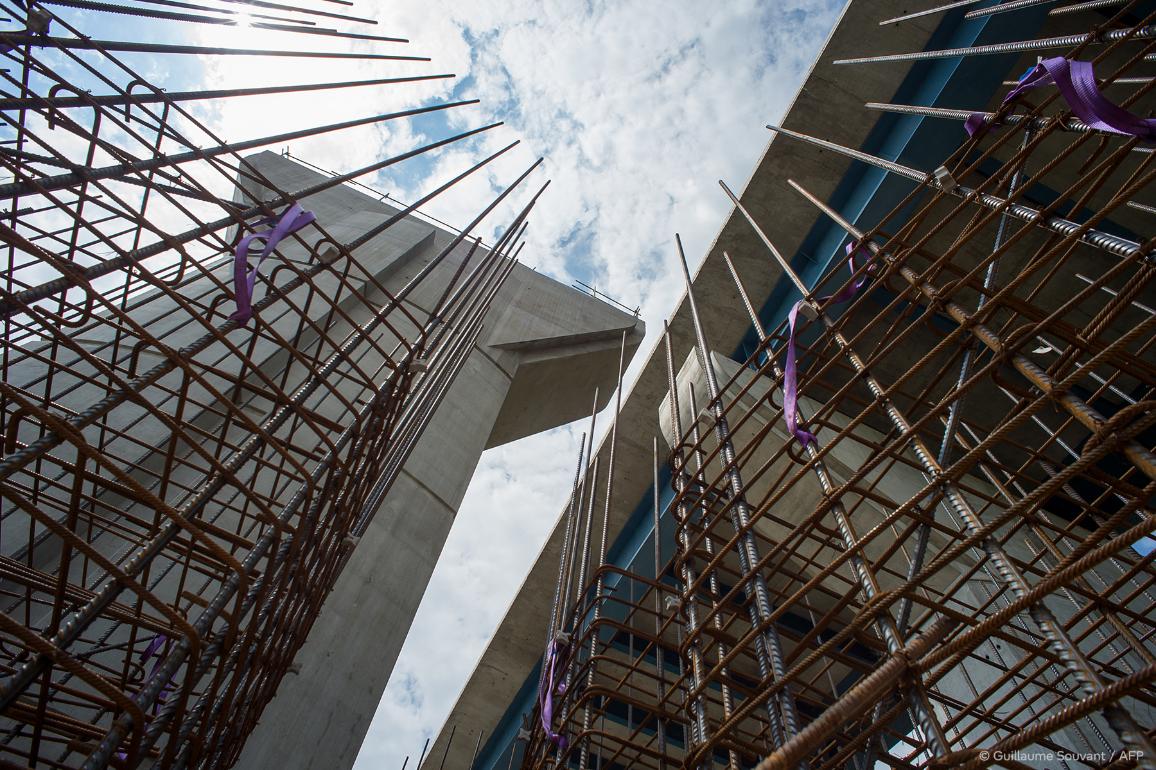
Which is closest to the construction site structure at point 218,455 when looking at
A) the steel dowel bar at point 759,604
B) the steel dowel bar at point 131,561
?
the steel dowel bar at point 131,561

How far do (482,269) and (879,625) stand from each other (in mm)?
4174

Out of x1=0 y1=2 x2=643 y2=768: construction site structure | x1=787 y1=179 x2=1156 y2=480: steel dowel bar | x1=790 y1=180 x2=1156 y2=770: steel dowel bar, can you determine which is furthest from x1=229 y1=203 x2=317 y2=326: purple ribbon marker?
x1=787 y1=179 x2=1156 y2=480: steel dowel bar

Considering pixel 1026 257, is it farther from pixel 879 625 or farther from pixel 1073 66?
pixel 879 625

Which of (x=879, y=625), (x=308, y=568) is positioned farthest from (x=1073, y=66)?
(x=308, y=568)

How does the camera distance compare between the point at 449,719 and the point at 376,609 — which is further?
the point at 449,719

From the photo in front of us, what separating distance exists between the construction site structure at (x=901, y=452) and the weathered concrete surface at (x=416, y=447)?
1240mm

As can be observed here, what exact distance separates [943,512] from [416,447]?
537cm

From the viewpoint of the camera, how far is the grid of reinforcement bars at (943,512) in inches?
70.9

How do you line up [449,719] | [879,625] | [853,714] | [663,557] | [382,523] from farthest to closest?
[449,719], [663,557], [382,523], [879,625], [853,714]

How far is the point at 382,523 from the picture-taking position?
5664 mm

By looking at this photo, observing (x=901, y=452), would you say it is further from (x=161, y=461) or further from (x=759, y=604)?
(x=161, y=461)

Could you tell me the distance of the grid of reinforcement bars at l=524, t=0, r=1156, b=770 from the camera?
1.80 metres

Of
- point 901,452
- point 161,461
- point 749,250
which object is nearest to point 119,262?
point 161,461

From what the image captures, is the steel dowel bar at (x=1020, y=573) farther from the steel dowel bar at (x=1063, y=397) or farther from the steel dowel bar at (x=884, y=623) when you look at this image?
the steel dowel bar at (x=884, y=623)
